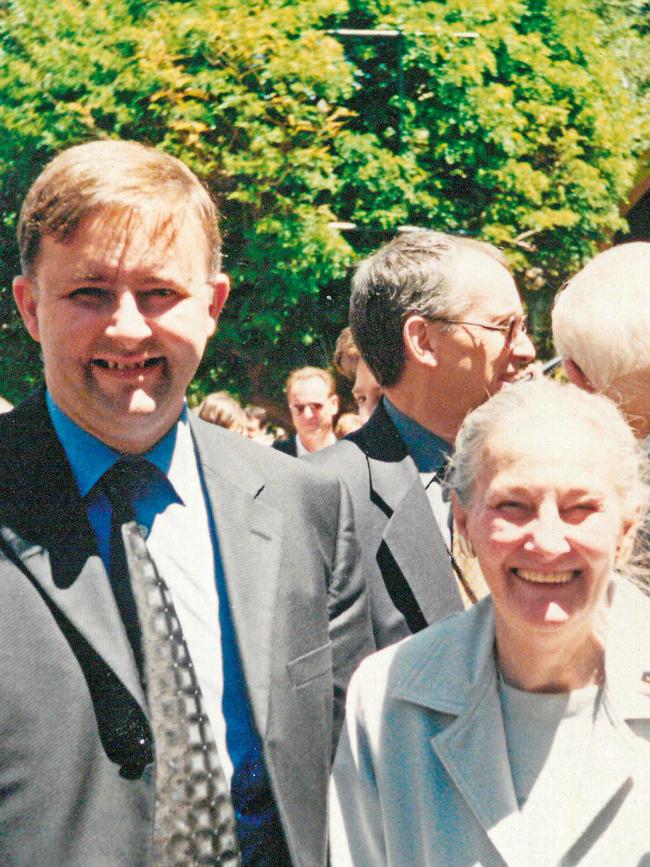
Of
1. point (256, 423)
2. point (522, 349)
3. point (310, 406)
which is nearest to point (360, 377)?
point (522, 349)

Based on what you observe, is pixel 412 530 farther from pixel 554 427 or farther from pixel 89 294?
pixel 89 294

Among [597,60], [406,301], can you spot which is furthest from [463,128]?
[406,301]

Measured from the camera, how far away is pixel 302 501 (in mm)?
2344

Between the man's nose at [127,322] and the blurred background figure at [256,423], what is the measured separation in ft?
17.9

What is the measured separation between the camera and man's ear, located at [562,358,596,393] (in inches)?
104

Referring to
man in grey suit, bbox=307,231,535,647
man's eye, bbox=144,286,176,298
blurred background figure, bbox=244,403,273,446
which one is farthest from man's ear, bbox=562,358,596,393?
blurred background figure, bbox=244,403,273,446

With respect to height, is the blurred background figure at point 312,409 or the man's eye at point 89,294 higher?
the man's eye at point 89,294

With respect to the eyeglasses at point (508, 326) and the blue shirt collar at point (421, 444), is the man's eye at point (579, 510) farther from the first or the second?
the eyeglasses at point (508, 326)

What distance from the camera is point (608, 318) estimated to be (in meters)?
2.57

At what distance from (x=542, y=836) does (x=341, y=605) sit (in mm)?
649

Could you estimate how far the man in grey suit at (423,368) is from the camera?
276cm

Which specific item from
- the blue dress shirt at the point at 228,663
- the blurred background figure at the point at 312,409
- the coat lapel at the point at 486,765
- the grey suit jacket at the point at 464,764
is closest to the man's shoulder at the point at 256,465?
the blue dress shirt at the point at 228,663

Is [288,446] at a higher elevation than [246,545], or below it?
below

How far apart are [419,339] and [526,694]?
4.25 feet
